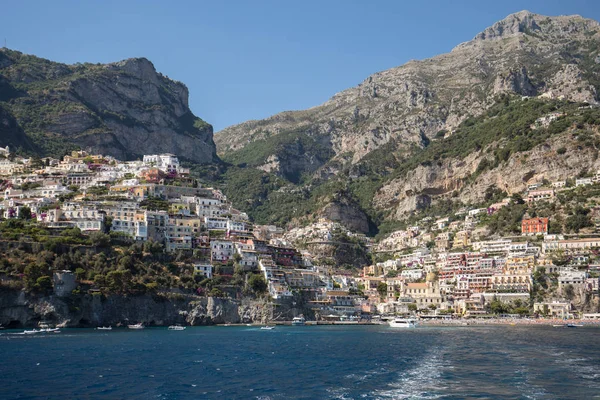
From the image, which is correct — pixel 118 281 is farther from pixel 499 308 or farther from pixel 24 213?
pixel 499 308

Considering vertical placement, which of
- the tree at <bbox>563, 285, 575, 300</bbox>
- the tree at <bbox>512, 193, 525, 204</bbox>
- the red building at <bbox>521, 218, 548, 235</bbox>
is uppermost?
the tree at <bbox>512, 193, 525, 204</bbox>

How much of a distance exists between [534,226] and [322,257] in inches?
1922

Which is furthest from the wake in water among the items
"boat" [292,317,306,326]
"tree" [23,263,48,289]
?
"boat" [292,317,306,326]

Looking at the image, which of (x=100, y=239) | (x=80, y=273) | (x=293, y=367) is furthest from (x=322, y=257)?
(x=293, y=367)

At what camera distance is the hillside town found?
4451 inches

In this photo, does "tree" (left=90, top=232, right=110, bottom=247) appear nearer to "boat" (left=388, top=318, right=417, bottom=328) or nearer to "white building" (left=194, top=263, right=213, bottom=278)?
"white building" (left=194, top=263, right=213, bottom=278)

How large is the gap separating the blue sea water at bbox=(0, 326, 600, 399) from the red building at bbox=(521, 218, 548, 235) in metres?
58.6

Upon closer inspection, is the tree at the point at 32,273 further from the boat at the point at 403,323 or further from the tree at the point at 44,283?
the boat at the point at 403,323

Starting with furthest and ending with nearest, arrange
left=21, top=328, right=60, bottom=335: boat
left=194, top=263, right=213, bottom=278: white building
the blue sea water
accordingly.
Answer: left=194, top=263, right=213, bottom=278: white building < left=21, top=328, right=60, bottom=335: boat < the blue sea water

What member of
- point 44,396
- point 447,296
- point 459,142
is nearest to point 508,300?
point 447,296

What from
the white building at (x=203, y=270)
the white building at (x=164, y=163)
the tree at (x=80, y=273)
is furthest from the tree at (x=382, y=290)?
the tree at (x=80, y=273)

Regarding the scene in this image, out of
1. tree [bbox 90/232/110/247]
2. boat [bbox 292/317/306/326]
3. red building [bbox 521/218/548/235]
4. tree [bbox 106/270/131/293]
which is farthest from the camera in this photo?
red building [bbox 521/218/548/235]

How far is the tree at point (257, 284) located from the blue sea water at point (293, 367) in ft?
93.4

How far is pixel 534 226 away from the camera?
451 feet
